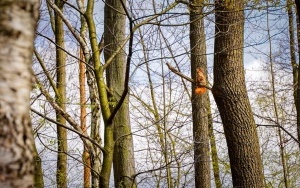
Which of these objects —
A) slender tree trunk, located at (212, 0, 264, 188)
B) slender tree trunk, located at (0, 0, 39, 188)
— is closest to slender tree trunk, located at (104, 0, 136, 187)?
slender tree trunk, located at (212, 0, 264, 188)

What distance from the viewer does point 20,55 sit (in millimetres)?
1790

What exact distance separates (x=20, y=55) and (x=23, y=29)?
0.12 metres

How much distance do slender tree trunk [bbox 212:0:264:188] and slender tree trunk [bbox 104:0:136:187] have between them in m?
1.36

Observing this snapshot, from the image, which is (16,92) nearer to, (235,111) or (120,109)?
(235,111)

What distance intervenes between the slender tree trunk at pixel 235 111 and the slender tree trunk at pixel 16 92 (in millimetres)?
3675

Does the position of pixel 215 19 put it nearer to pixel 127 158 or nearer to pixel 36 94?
pixel 127 158

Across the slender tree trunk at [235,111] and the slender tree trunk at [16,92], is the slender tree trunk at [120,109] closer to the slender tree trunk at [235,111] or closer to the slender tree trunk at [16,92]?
the slender tree trunk at [235,111]

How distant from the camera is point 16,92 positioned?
1.76 meters

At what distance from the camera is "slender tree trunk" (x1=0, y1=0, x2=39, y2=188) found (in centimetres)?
170

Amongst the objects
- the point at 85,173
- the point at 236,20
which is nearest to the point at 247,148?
the point at 236,20

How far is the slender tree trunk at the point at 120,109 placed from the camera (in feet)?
19.3

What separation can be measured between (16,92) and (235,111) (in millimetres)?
3856

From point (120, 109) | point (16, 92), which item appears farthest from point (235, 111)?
point (16, 92)

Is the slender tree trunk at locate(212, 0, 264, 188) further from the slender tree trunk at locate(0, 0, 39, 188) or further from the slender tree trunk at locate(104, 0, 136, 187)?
the slender tree trunk at locate(0, 0, 39, 188)
